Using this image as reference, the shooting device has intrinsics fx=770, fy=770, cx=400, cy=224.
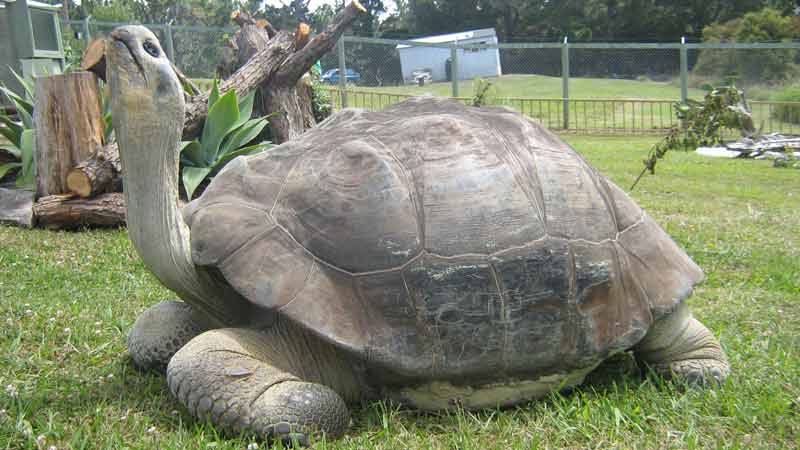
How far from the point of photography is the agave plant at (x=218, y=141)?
624 cm

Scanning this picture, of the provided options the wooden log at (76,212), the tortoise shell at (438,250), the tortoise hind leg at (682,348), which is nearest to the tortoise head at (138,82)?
the tortoise shell at (438,250)

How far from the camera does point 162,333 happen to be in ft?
9.25

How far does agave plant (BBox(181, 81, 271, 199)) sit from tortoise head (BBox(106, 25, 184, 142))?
3738 millimetres

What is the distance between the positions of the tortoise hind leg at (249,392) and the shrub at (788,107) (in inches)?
624

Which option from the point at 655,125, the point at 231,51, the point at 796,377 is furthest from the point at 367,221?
the point at 655,125

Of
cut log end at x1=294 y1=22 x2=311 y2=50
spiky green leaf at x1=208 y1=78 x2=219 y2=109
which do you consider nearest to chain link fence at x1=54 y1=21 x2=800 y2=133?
cut log end at x1=294 y1=22 x2=311 y2=50

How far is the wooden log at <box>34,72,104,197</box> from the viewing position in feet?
19.2

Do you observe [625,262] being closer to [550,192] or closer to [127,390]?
[550,192]

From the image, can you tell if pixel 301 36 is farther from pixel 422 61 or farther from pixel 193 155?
pixel 422 61

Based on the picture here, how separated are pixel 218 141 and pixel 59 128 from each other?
47.5 inches

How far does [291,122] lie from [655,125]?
1102 cm

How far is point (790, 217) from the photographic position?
6.65 meters

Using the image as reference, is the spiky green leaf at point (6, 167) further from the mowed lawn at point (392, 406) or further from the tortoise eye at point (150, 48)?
the tortoise eye at point (150, 48)

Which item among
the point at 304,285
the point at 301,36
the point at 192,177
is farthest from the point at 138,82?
the point at 301,36
